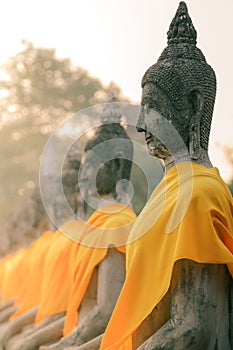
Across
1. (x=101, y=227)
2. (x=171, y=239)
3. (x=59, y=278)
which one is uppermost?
(x=101, y=227)

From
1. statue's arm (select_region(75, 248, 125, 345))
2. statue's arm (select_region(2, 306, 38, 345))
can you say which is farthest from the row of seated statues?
statue's arm (select_region(2, 306, 38, 345))

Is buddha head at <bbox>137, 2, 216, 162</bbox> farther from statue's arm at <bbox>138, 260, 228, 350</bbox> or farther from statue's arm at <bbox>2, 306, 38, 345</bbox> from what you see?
statue's arm at <bbox>2, 306, 38, 345</bbox>

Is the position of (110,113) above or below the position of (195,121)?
above

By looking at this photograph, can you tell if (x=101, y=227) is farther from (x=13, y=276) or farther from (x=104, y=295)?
(x=13, y=276)

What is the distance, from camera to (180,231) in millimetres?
3604

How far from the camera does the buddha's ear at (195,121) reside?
404 centimetres

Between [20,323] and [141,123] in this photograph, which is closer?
[141,123]

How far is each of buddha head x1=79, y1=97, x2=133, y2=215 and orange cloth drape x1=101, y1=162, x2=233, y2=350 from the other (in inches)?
104

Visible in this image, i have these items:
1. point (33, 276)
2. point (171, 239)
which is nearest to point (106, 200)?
point (171, 239)

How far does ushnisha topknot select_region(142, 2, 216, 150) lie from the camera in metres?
4.11

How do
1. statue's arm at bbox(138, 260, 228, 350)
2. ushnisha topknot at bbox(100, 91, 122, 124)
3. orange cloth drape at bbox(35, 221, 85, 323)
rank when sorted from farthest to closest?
orange cloth drape at bbox(35, 221, 85, 323) < ushnisha topknot at bbox(100, 91, 122, 124) < statue's arm at bbox(138, 260, 228, 350)

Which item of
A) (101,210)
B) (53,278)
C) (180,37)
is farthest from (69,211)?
(180,37)

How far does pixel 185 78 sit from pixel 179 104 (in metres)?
0.14

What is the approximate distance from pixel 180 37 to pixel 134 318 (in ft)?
5.27
